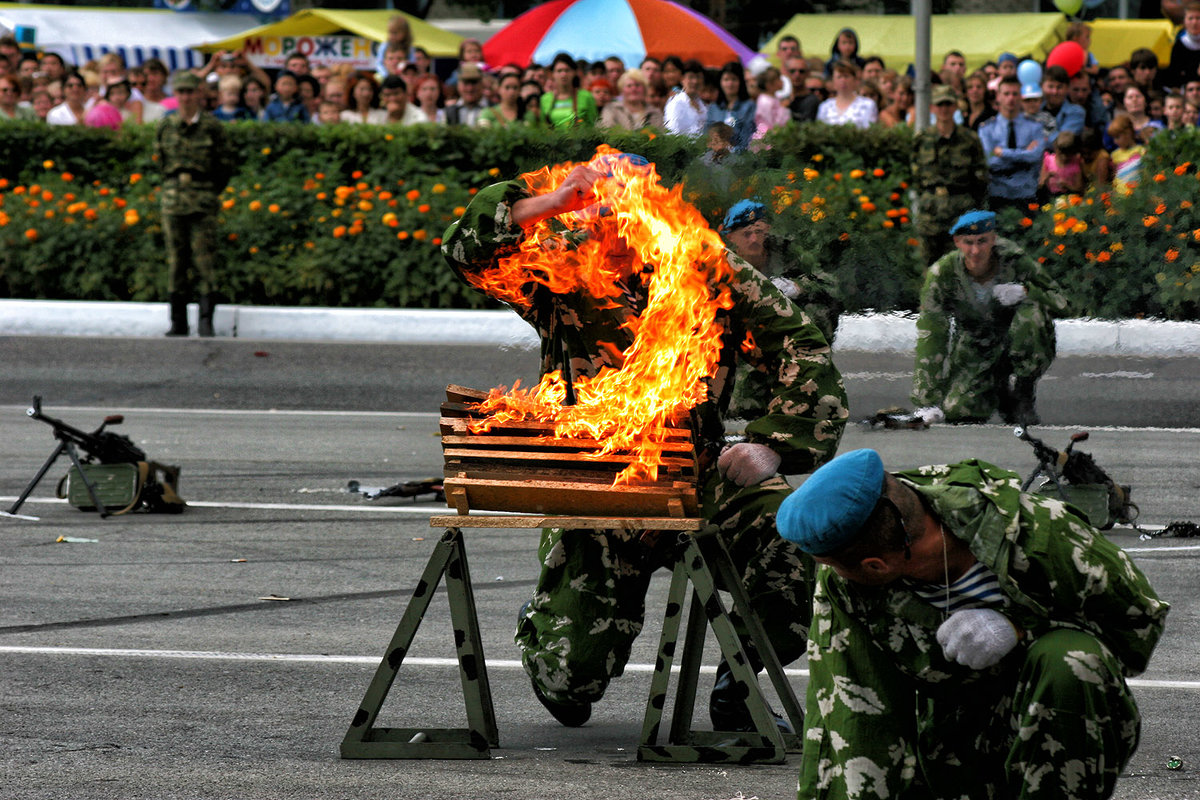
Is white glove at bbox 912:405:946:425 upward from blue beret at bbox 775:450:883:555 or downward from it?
downward

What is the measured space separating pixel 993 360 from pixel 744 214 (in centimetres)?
417

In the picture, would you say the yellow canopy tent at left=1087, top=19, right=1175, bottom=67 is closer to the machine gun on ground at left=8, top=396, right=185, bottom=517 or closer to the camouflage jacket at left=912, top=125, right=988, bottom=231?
the camouflage jacket at left=912, top=125, right=988, bottom=231

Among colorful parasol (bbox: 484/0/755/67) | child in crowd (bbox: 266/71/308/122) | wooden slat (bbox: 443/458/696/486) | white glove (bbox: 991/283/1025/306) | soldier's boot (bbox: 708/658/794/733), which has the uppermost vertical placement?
colorful parasol (bbox: 484/0/755/67)

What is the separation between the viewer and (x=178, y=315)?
14.5 m

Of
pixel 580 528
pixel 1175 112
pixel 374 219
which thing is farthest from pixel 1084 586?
pixel 1175 112

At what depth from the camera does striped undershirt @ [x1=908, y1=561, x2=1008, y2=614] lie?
361 centimetres

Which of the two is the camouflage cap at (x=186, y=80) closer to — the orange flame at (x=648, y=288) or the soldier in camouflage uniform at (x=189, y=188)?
the soldier in camouflage uniform at (x=189, y=188)

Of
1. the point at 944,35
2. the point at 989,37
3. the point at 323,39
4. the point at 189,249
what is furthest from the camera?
the point at 323,39

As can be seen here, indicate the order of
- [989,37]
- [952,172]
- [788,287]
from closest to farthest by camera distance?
[788,287], [952,172], [989,37]

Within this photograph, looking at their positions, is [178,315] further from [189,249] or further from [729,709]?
[729,709]

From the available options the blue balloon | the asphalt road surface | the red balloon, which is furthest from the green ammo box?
the red balloon

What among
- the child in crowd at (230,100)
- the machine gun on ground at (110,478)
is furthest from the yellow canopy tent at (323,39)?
the machine gun on ground at (110,478)

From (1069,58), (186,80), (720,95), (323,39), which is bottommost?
(720,95)

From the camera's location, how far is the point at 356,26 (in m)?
25.0
